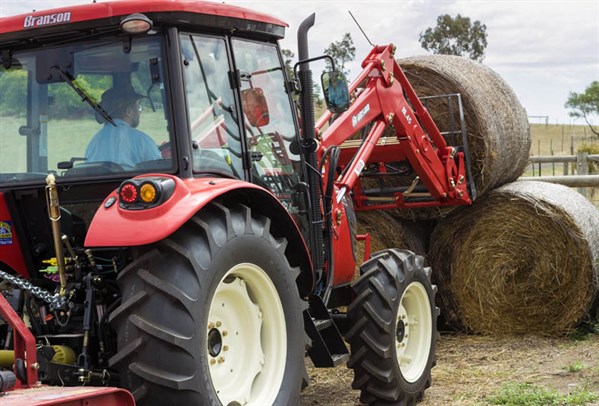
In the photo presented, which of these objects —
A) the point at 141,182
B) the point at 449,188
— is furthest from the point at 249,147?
the point at 449,188

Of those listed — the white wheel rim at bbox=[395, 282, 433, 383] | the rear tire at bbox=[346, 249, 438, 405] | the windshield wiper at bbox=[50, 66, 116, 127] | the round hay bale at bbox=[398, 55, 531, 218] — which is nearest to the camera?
the windshield wiper at bbox=[50, 66, 116, 127]

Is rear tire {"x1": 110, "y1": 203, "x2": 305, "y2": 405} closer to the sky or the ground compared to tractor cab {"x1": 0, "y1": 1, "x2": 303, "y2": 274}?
closer to the ground

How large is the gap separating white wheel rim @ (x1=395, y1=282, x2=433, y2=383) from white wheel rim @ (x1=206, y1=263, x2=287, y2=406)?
5.26 ft

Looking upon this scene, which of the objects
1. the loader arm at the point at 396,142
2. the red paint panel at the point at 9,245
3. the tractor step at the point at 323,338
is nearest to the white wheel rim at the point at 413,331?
the tractor step at the point at 323,338

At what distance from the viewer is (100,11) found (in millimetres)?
4406

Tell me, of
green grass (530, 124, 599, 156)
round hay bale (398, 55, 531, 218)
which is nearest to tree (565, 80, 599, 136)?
green grass (530, 124, 599, 156)

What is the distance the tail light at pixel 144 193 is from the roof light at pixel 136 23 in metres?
0.76

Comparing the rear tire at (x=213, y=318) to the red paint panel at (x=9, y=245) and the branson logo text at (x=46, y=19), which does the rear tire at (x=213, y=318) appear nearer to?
the red paint panel at (x=9, y=245)

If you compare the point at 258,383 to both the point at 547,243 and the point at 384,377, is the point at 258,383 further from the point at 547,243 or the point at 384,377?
the point at 547,243

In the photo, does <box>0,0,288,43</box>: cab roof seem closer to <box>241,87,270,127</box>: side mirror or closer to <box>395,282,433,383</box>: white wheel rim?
<box>241,87,270,127</box>: side mirror

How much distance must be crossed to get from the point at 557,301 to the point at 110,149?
5.02 m

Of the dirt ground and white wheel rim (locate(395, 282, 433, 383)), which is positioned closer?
white wheel rim (locate(395, 282, 433, 383))

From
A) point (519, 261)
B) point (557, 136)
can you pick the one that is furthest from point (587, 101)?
point (519, 261)

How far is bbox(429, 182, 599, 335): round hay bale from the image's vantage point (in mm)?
8141
